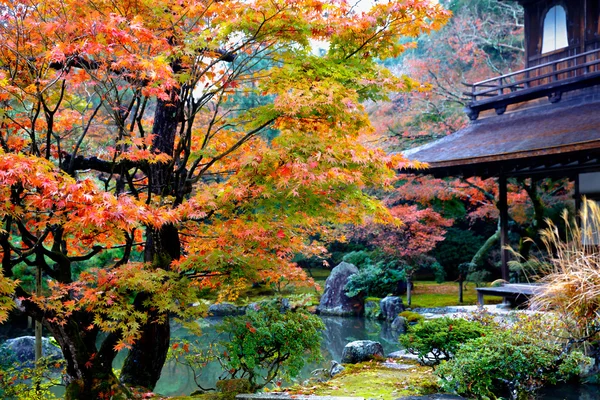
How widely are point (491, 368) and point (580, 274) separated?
1233 mm

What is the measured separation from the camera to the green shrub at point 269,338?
15.7ft

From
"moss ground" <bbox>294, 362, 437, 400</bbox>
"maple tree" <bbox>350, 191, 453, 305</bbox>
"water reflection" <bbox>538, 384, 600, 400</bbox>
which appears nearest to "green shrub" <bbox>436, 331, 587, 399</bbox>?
"water reflection" <bbox>538, 384, 600, 400</bbox>

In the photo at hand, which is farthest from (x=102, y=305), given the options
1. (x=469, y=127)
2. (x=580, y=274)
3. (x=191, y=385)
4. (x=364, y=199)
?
(x=469, y=127)

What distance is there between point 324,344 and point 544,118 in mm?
5639

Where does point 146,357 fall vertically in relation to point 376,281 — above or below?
below

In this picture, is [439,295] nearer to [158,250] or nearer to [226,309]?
[226,309]

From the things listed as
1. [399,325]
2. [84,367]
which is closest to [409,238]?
[399,325]

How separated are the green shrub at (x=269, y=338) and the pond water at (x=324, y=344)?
2.98ft

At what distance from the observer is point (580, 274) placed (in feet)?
14.7

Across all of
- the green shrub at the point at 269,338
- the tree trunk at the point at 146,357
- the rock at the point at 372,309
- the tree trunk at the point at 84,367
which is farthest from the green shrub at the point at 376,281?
the tree trunk at the point at 84,367

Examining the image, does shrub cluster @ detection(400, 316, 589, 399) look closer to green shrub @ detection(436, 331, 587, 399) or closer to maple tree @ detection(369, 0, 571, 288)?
green shrub @ detection(436, 331, 587, 399)

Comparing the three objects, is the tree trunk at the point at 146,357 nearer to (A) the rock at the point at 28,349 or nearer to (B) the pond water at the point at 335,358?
(B) the pond water at the point at 335,358

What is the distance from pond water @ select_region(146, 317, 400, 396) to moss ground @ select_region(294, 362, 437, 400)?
3.93 feet

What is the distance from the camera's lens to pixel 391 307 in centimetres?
1175
